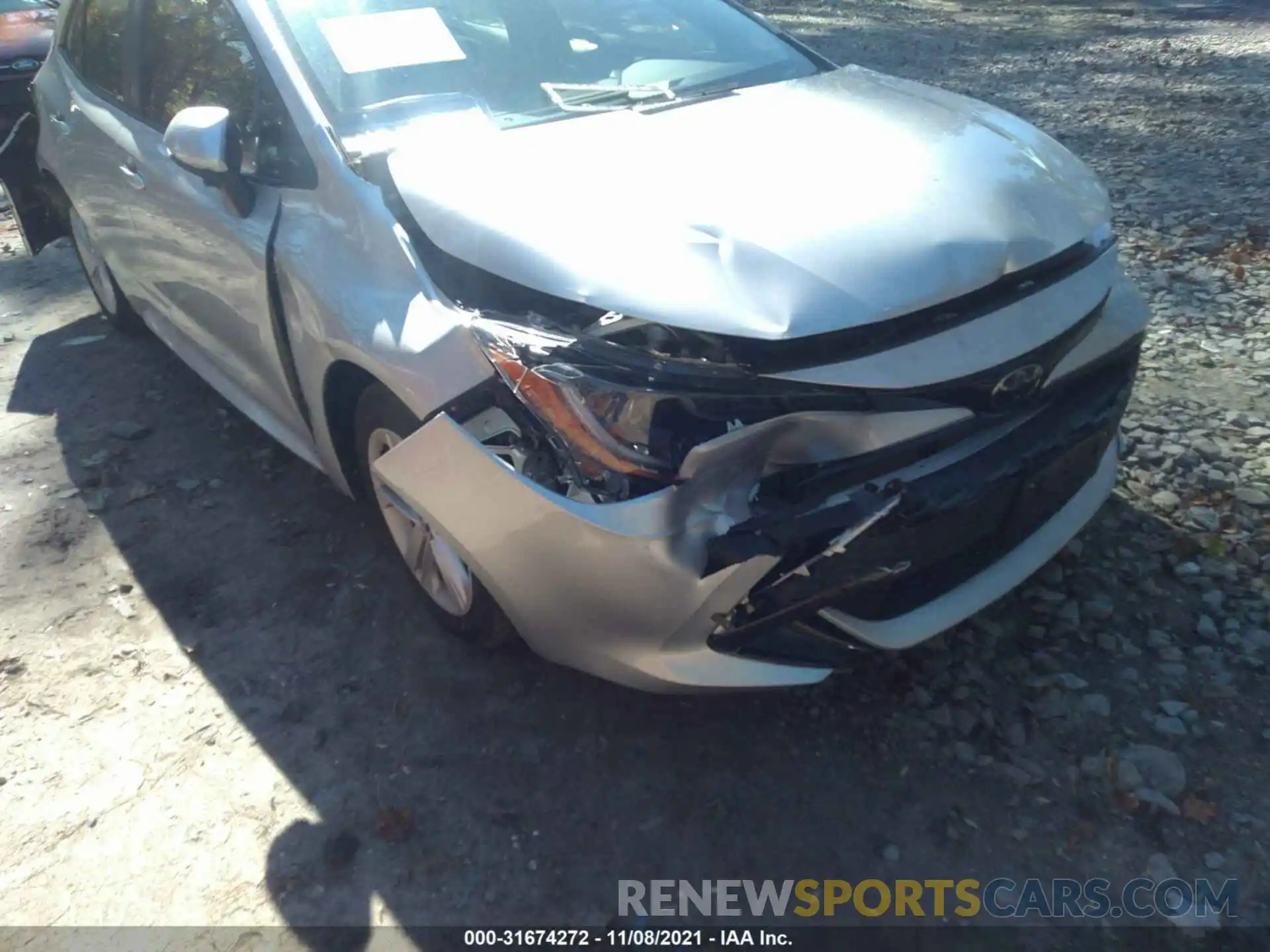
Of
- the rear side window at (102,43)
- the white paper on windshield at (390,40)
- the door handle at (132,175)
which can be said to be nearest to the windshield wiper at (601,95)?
the white paper on windshield at (390,40)

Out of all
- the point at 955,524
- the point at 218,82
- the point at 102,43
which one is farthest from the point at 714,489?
the point at 102,43

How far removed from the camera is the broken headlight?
6.54ft

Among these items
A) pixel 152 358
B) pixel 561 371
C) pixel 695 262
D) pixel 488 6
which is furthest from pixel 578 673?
pixel 152 358

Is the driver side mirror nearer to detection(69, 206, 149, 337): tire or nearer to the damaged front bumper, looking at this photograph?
the damaged front bumper

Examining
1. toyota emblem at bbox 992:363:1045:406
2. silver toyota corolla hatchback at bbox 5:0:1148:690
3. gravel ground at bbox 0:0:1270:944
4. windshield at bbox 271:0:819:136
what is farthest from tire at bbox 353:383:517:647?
toyota emblem at bbox 992:363:1045:406

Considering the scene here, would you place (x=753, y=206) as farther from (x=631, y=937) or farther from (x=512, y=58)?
(x=631, y=937)

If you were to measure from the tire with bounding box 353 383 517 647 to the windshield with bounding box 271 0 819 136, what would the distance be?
736 mm

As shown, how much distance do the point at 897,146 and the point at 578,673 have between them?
61.3 inches

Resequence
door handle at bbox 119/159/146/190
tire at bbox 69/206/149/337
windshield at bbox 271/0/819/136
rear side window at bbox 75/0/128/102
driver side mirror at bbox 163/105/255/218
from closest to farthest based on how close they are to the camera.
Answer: driver side mirror at bbox 163/105/255/218, windshield at bbox 271/0/819/136, door handle at bbox 119/159/146/190, rear side window at bbox 75/0/128/102, tire at bbox 69/206/149/337

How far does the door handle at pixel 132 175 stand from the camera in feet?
11.7

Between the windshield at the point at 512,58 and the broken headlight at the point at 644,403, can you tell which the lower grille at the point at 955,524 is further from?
the windshield at the point at 512,58

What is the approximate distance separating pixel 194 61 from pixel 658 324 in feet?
7.08

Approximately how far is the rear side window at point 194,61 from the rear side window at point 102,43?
11.1 inches

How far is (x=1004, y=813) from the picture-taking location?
2.29 meters
